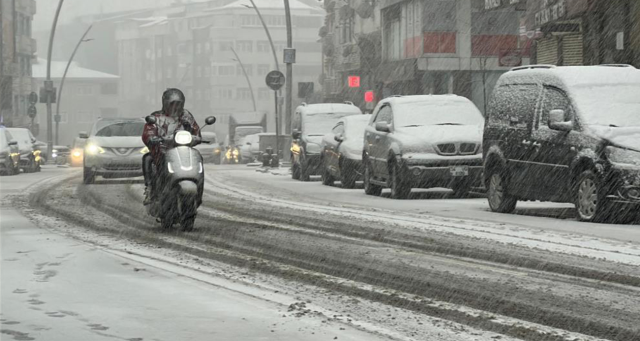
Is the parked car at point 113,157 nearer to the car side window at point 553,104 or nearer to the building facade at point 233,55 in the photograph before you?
the car side window at point 553,104

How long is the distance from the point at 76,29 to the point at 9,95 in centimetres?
11059

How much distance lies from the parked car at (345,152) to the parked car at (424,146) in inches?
90.1

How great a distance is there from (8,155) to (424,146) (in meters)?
19.0

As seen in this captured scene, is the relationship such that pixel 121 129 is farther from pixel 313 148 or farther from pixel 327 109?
pixel 327 109

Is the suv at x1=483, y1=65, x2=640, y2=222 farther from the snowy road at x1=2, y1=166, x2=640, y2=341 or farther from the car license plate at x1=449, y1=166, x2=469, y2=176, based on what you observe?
the car license plate at x1=449, y1=166, x2=469, y2=176

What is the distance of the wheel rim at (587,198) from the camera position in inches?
602

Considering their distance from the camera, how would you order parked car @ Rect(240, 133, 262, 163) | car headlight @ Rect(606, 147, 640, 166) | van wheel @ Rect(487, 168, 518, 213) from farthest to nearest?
parked car @ Rect(240, 133, 262, 163) → van wheel @ Rect(487, 168, 518, 213) → car headlight @ Rect(606, 147, 640, 166)

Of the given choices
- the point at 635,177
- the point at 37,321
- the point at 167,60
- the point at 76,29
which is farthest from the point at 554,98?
the point at 76,29

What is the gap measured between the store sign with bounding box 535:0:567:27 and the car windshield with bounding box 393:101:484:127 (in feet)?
28.3

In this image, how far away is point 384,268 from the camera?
10297mm

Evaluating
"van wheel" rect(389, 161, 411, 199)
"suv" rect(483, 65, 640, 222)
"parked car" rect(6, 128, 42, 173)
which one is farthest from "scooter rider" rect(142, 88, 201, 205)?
"parked car" rect(6, 128, 42, 173)

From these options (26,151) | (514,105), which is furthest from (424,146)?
(26,151)

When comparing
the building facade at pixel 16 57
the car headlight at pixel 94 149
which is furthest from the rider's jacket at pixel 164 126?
the building facade at pixel 16 57

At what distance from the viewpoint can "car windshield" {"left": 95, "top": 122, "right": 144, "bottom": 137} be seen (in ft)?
97.1
